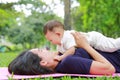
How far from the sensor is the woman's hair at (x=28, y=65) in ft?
14.4

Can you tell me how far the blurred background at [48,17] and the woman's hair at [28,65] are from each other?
2.84m

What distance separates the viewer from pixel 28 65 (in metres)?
4.38

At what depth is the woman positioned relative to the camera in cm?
445

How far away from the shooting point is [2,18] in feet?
109

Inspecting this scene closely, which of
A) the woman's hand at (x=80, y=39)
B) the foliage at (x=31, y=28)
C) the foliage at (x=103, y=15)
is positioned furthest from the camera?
the foliage at (x=31, y=28)

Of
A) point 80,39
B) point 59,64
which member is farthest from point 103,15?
point 59,64

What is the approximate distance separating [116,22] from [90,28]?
278 centimetres

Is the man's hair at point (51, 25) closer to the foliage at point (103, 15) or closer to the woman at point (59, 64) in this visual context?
the woman at point (59, 64)

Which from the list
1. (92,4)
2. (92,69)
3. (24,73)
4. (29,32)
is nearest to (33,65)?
(24,73)

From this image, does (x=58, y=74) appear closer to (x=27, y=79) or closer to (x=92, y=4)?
(x=27, y=79)

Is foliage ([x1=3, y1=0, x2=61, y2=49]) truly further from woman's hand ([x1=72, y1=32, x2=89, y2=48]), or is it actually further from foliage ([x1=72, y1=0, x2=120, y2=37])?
woman's hand ([x1=72, y1=32, x2=89, y2=48])

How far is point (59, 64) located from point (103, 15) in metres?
13.8

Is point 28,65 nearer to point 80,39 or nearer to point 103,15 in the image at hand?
point 80,39

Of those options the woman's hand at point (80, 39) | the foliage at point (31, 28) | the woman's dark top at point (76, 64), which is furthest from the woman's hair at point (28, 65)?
the foliage at point (31, 28)
